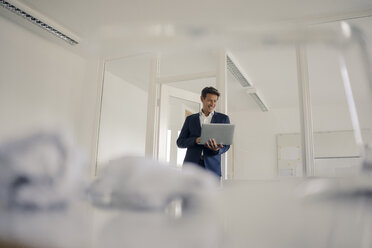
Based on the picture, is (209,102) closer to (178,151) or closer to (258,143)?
(178,151)

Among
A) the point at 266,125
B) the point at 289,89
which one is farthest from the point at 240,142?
the point at 289,89

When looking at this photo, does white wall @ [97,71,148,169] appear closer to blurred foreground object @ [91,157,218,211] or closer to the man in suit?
the man in suit

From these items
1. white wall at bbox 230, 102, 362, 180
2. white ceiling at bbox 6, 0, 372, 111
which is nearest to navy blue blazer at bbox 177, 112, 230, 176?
white ceiling at bbox 6, 0, 372, 111

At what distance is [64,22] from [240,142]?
298 cm

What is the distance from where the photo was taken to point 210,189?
20 centimetres

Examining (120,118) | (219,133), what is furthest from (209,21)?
(120,118)

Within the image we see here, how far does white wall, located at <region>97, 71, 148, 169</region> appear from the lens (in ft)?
12.7

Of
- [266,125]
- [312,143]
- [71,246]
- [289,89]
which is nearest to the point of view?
[71,246]

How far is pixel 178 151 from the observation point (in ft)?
11.1

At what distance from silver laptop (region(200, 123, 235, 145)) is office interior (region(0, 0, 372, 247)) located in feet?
1.82

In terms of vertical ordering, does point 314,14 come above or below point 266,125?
above

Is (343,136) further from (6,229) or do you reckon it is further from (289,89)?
(6,229)

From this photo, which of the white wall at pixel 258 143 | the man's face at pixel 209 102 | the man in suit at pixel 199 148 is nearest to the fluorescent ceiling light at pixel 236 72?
the white wall at pixel 258 143

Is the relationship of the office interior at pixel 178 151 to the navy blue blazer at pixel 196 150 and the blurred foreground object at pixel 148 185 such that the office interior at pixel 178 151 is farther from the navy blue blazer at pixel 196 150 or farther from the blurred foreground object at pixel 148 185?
the navy blue blazer at pixel 196 150
